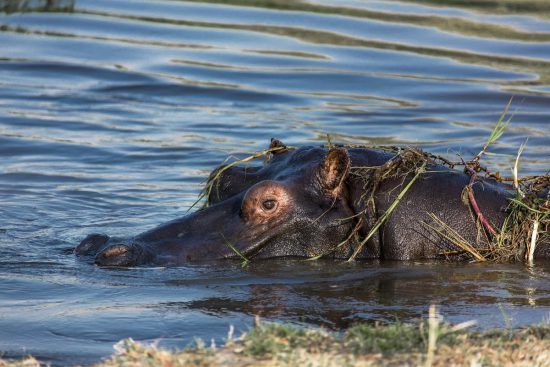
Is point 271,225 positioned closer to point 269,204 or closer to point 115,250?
point 269,204

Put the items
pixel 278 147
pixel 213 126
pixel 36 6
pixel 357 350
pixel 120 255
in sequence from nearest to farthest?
pixel 357 350 → pixel 120 255 → pixel 278 147 → pixel 213 126 → pixel 36 6

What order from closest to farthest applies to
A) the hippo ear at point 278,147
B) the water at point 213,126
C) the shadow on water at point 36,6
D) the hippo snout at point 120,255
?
the water at point 213,126
the hippo snout at point 120,255
the hippo ear at point 278,147
the shadow on water at point 36,6

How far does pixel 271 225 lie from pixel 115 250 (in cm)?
92

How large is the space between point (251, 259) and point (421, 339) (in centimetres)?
229

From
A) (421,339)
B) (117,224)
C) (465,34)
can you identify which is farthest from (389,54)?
(421,339)

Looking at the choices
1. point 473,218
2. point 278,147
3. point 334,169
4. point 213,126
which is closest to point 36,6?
point 213,126

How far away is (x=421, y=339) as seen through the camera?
4559mm

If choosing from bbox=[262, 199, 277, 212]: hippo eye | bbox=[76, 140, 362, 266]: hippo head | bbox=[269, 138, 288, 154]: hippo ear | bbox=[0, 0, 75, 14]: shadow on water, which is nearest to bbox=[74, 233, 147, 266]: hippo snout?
bbox=[76, 140, 362, 266]: hippo head

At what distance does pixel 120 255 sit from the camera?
6555mm

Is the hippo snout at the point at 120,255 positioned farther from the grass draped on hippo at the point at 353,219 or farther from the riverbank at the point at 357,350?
the riverbank at the point at 357,350

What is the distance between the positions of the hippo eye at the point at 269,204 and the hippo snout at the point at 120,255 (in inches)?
30.3

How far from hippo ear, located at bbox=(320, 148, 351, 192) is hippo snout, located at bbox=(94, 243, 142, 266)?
1.16 metres

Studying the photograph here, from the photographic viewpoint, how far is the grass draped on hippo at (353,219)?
21.7 feet

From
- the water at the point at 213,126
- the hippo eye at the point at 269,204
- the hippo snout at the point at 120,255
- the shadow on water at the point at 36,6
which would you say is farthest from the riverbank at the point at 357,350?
the shadow on water at the point at 36,6
